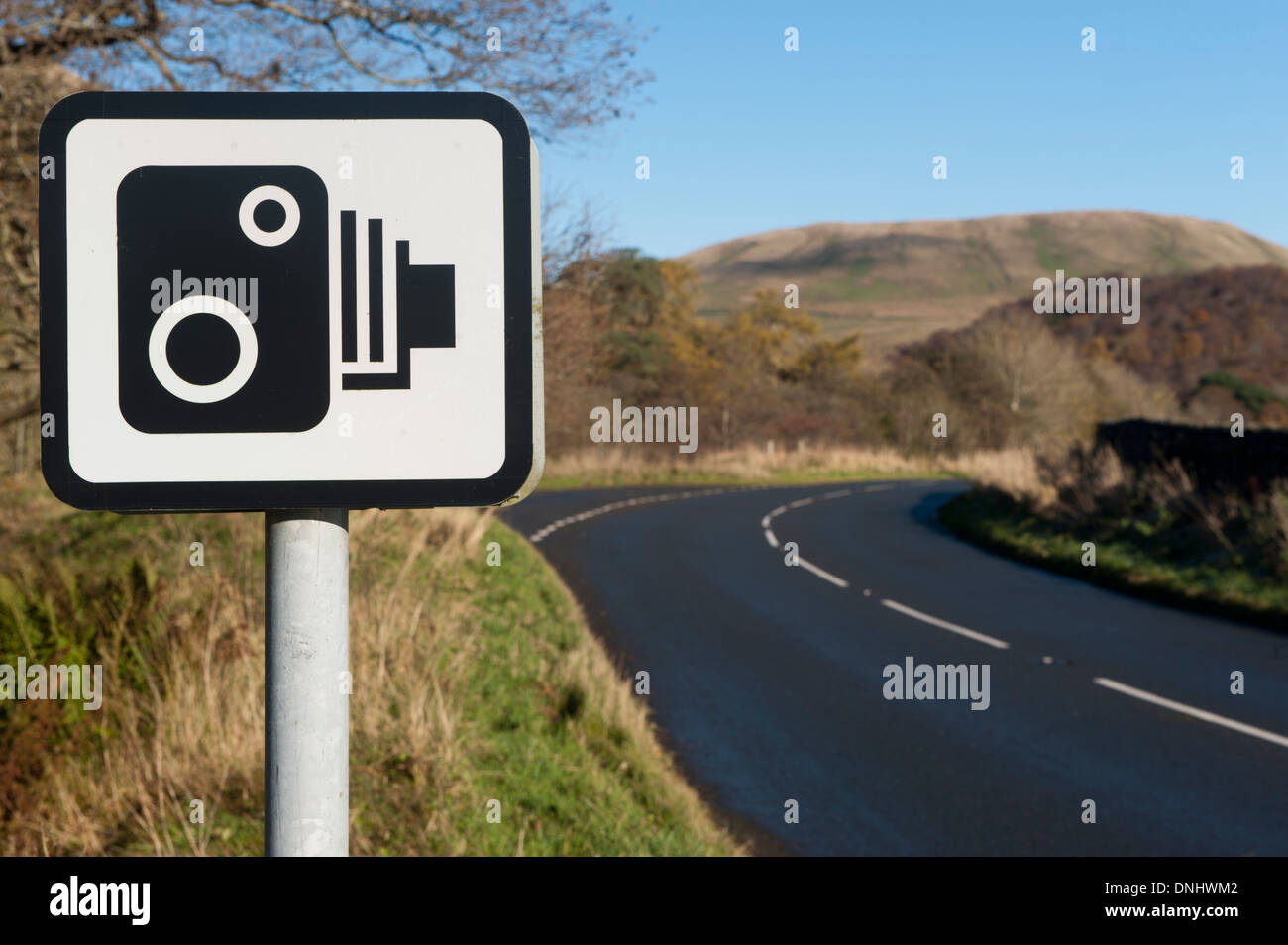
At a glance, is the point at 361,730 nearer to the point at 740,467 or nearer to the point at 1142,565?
the point at 1142,565

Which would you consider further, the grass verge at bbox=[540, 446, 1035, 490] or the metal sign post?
the grass verge at bbox=[540, 446, 1035, 490]

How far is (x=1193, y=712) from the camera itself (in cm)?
780

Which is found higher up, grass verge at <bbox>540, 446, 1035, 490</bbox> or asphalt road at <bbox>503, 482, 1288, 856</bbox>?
grass verge at <bbox>540, 446, 1035, 490</bbox>

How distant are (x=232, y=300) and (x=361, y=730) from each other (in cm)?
392

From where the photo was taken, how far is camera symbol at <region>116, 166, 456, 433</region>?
1.34m

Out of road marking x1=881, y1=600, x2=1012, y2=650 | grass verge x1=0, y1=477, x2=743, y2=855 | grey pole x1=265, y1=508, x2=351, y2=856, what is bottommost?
road marking x1=881, y1=600, x2=1012, y2=650

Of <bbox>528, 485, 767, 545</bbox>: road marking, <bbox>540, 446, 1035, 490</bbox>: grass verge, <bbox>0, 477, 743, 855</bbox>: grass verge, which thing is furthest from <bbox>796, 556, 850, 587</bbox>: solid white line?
<bbox>540, 446, 1035, 490</bbox>: grass verge

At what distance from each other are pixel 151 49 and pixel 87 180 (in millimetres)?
10145

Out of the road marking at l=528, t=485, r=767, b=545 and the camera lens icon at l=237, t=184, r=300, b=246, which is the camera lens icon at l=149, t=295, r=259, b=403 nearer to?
the camera lens icon at l=237, t=184, r=300, b=246

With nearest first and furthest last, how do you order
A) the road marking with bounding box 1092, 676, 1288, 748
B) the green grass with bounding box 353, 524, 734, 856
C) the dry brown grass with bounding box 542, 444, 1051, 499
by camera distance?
1. the green grass with bounding box 353, 524, 734, 856
2. the road marking with bounding box 1092, 676, 1288, 748
3. the dry brown grass with bounding box 542, 444, 1051, 499

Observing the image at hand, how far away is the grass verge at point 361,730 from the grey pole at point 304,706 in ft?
7.92

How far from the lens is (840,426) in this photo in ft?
156

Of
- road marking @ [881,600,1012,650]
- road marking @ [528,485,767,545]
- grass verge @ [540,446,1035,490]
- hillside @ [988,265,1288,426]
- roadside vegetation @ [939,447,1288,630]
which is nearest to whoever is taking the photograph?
road marking @ [881,600,1012,650]

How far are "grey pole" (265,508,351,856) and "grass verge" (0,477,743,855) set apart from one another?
2.42m
